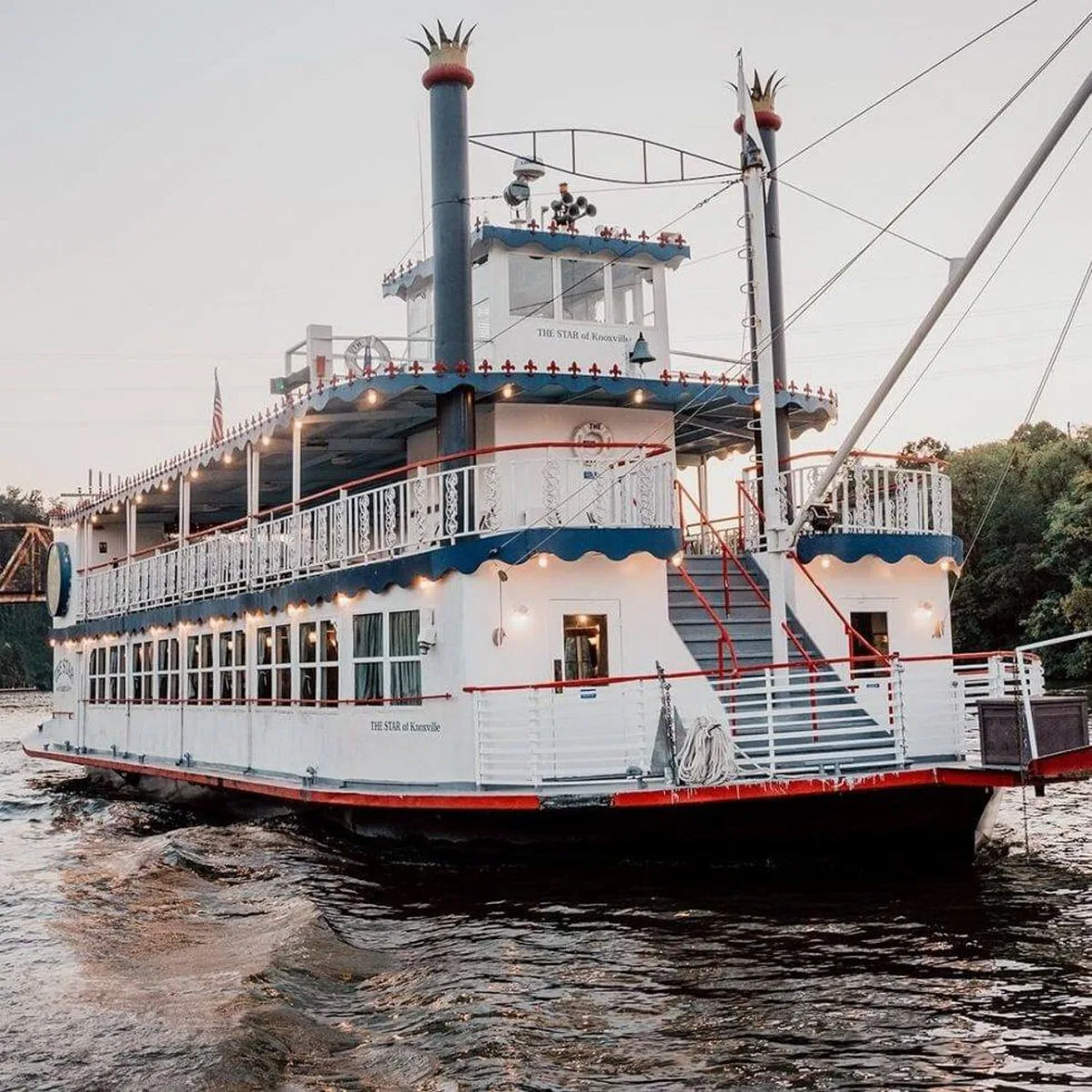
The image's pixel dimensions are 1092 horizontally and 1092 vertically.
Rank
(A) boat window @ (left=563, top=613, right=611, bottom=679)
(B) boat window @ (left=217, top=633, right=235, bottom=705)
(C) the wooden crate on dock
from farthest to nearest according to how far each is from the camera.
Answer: (B) boat window @ (left=217, top=633, right=235, bottom=705)
(A) boat window @ (left=563, top=613, right=611, bottom=679)
(C) the wooden crate on dock

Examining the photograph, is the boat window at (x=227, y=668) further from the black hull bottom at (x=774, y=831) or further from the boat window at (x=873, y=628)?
the boat window at (x=873, y=628)

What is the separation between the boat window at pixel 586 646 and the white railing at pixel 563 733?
939 mm

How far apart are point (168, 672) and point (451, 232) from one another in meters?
10.0

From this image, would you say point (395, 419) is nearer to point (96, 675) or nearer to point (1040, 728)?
point (1040, 728)

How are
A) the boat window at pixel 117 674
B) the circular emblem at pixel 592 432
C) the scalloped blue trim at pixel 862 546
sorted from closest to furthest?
1. the scalloped blue trim at pixel 862 546
2. the circular emblem at pixel 592 432
3. the boat window at pixel 117 674

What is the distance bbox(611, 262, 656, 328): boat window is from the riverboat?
0.18ft

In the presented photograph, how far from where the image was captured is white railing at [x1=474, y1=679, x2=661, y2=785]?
13.4m

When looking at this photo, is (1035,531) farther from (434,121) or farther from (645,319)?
(434,121)

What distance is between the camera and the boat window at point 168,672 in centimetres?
2259

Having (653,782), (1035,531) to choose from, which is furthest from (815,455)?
(1035,531)

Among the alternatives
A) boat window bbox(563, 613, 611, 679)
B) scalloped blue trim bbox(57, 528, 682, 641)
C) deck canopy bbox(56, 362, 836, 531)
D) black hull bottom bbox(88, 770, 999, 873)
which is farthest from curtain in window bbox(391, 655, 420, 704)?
deck canopy bbox(56, 362, 836, 531)

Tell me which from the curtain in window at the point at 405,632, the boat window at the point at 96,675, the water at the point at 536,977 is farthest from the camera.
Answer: the boat window at the point at 96,675

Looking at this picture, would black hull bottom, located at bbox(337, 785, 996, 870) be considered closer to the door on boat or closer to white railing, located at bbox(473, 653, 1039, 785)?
white railing, located at bbox(473, 653, 1039, 785)

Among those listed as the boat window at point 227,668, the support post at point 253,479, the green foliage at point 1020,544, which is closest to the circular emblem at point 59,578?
the boat window at point 227,668
